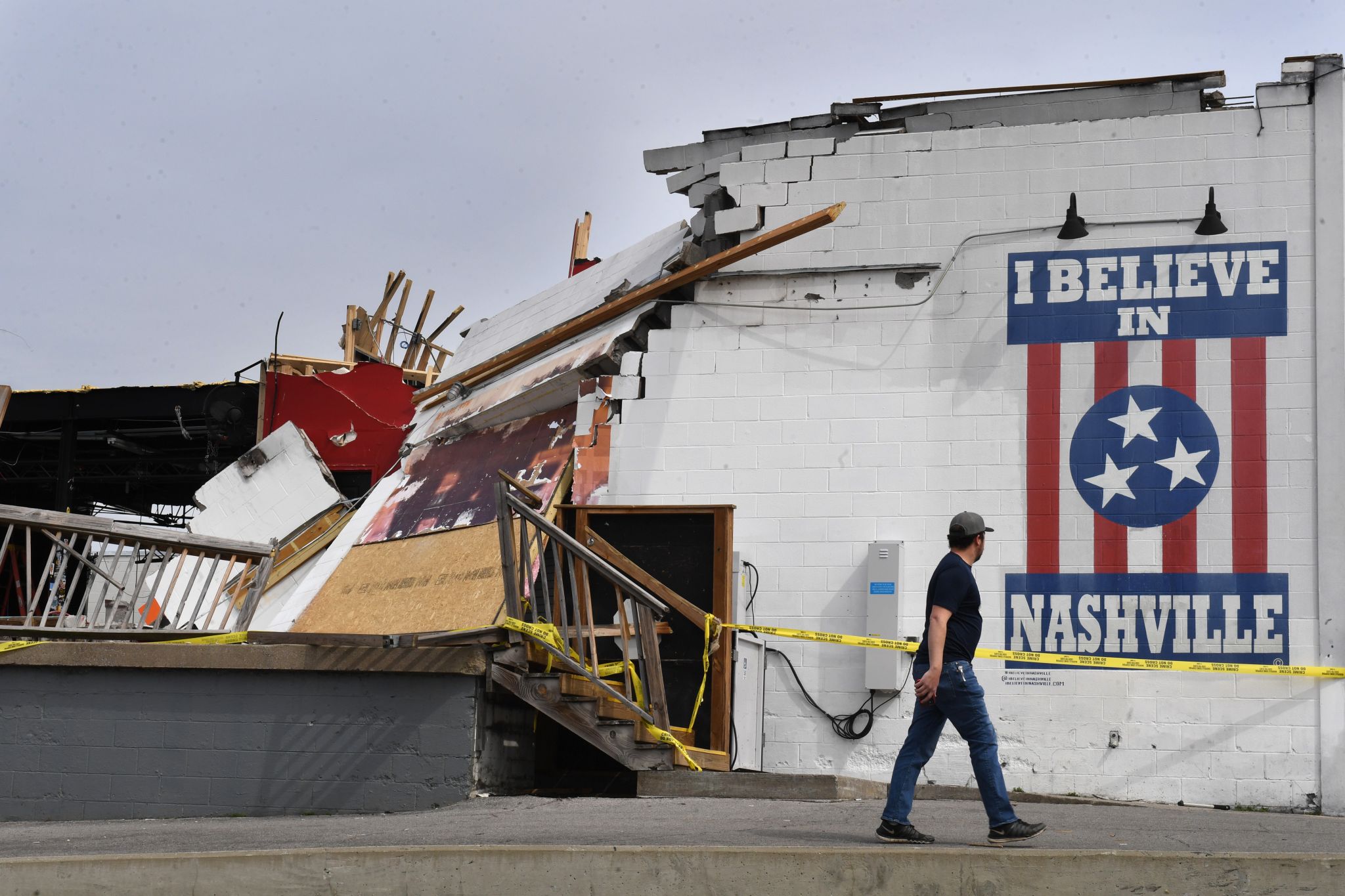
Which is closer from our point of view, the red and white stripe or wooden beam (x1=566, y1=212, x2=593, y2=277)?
the red and white stripe

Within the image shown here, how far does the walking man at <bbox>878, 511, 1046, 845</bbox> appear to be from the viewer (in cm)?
666

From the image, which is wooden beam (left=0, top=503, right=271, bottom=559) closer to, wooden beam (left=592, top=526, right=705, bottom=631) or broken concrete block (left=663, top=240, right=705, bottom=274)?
wooden beam (left=592, top=526, right=705, bottom=631)

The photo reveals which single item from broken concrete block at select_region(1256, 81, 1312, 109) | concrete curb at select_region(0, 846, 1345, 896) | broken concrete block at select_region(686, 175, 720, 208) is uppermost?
broken concrete block at select_region(1256, 81, 1312, 109)

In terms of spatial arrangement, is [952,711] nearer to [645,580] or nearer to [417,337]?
[645,580]

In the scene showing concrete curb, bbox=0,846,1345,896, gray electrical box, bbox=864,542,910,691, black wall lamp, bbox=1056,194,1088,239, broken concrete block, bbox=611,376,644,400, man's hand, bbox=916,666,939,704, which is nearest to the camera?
concrete curb, bbox=0,846,1345,896

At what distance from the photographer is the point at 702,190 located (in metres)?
12.6

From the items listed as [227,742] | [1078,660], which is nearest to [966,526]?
[1078,660]

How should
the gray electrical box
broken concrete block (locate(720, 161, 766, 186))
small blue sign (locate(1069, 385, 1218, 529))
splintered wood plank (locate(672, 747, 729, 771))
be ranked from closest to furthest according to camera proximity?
splintered wood plank (locate(672, 747, 729, 771)) < small blue sign (locate(1069, 385, 1218, 529)) < the gray electrical box < broken concrete block (locate(720, 161, 766, 186))

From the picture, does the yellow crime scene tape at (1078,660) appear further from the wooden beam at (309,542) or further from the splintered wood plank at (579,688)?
the wooden beam at (309,542)

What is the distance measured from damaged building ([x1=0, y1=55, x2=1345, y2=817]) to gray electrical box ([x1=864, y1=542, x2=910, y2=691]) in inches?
1.0

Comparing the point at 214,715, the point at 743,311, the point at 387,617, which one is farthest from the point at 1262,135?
the point at 214,715

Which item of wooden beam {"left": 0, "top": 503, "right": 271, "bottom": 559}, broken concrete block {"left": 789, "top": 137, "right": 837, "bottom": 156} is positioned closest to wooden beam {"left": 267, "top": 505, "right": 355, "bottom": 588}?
wooden beam {"left": 0, "top": 503, "right": 271, "bottom": 559}

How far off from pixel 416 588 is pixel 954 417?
191 inches

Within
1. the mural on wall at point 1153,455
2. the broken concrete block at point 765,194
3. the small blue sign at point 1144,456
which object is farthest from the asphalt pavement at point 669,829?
the broken concrete block at point 765,194
